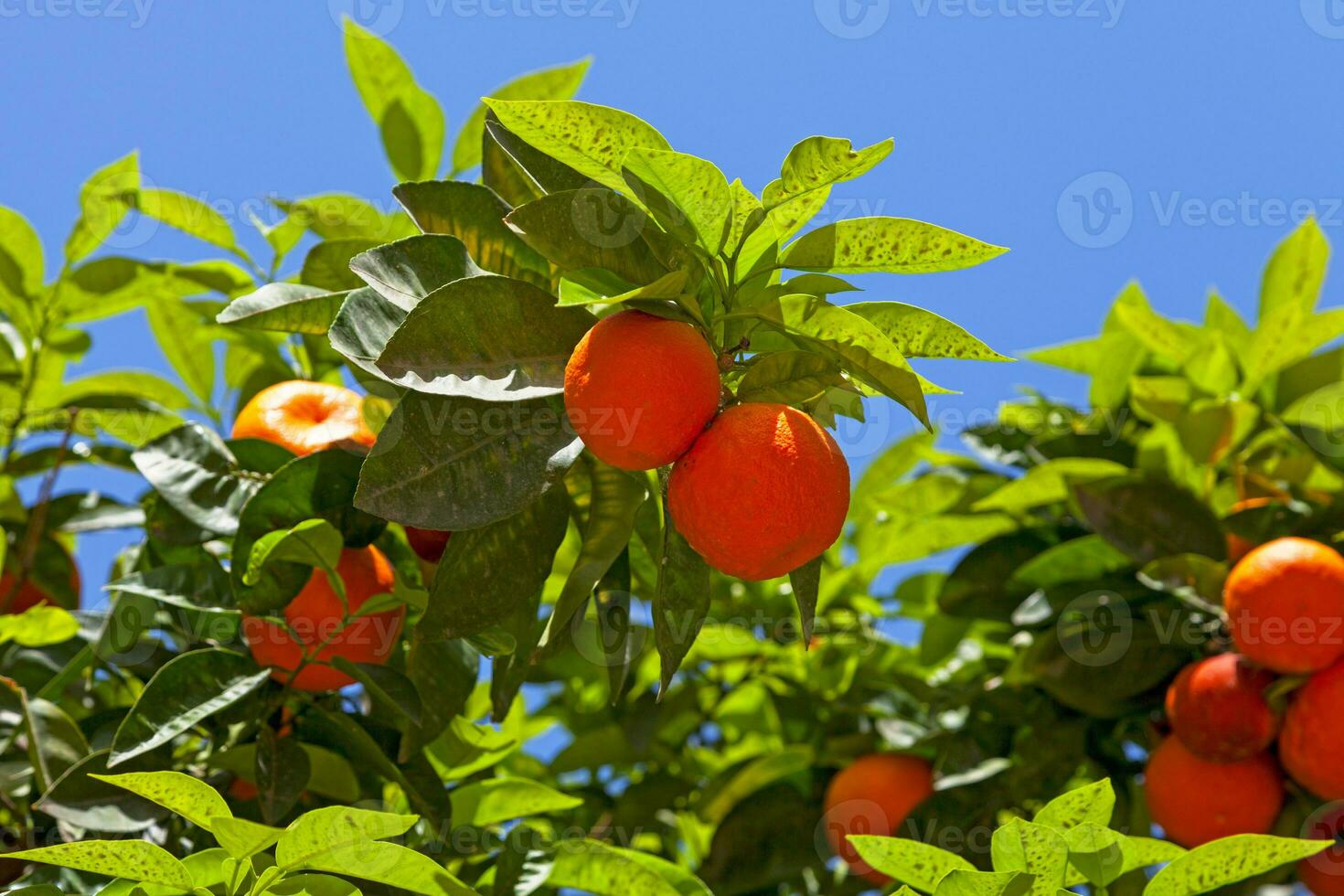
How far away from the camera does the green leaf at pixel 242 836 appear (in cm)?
94

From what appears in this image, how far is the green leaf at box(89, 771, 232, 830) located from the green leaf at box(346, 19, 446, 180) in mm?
961

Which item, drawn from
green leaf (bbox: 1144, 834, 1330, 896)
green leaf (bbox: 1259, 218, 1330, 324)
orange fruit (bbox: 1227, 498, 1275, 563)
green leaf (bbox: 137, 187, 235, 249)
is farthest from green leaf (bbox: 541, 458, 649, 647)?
green leaf (bbox: 1259, 218, 1330, 324)

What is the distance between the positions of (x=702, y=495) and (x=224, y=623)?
61cm

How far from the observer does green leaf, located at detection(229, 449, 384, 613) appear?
4.09 feet

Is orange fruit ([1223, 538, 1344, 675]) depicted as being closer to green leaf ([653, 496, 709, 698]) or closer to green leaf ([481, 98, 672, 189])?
green leaf ([653, 496, 709, 698])

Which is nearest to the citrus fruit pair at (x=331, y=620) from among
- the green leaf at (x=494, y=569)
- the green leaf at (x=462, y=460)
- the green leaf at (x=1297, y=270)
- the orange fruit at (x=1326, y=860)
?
the green leaf at (x=494, y=569)

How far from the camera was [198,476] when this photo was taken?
1.35 metres

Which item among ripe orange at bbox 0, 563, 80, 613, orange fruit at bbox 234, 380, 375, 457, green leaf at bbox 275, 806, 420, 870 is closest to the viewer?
green leaf at bbox 275, 806, 420, 870

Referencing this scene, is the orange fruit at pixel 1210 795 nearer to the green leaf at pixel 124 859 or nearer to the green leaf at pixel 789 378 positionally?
the green leaf at pixel 789 378

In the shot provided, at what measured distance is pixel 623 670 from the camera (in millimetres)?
1262

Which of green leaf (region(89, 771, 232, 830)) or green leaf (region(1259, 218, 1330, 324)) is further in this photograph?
green leaf (region(1259, 218, 1330, 324))

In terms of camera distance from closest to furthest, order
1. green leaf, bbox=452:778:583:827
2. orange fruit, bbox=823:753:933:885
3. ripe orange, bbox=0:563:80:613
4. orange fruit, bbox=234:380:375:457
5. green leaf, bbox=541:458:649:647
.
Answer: green leaf, bbox=541:458:649:647
orange fruit, bbox=234:380:375:457
green leaf, bbox=452:778:583:827
ripe orange, bbox=0:563:80:613
orange fruit, bbox=823:753:933:885

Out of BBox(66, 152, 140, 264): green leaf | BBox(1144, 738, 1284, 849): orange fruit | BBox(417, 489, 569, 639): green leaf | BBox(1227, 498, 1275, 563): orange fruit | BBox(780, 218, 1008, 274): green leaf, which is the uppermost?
BBox(66, 152, 140, 264): green leaf

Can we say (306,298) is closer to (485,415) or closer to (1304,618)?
(485,415)
